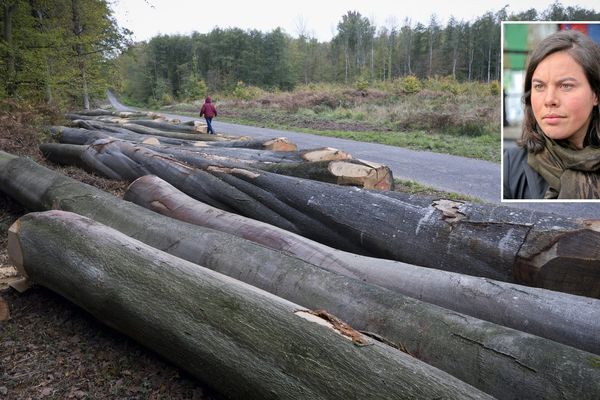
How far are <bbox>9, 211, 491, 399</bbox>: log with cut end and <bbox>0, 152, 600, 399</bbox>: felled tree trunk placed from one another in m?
0.33

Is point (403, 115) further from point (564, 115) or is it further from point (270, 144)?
point (564, 115)

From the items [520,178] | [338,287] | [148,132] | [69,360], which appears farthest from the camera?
[148,132]

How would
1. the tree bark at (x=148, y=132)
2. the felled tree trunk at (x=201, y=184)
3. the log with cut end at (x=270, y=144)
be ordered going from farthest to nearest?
the tree bark at (x=148, y=132)
the log with cut end at (x=270, y=144)
the felled tree trunk at (x=201, y=184)

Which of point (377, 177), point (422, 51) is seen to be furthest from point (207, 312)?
point (422, 51)

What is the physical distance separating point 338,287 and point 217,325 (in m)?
0.74

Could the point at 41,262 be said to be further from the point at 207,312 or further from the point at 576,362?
the point at 576,362

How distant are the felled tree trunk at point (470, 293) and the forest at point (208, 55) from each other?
1.34m

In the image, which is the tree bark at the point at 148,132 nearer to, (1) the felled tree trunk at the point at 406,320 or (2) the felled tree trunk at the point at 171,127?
(2) the felled tree trunk at the point at 171,127

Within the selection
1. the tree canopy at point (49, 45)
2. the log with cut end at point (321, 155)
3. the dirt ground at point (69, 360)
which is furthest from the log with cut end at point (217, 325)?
the tree canopy at point (49, 45)

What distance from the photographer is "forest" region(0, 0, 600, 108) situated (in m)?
11.6

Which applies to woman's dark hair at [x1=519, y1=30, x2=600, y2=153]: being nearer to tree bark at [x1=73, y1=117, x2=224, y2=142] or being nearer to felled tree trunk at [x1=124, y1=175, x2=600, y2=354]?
felled tree trunk at [x1=124, y1=175, x2=600, y2=354]

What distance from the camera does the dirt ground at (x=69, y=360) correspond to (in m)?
2.67

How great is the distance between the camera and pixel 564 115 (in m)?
1.57

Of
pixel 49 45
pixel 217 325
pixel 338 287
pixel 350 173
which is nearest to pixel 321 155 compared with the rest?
pixel 350 173
